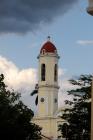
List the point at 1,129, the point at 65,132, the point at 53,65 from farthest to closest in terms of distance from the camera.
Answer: the point at 53,65 → the point at 65,132 → the point at 1,129

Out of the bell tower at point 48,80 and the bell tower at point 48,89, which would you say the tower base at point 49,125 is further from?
the bell tower at point 48,80

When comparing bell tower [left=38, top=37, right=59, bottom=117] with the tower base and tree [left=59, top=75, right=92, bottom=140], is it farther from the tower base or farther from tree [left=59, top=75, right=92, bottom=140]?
tree [left=59, top=75, right=92, bottom=140]

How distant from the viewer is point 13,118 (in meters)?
64.1

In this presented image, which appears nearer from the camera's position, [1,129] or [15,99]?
[1,129]

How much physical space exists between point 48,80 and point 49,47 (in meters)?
5.26

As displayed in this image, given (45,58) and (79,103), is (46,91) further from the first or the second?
(79,103)

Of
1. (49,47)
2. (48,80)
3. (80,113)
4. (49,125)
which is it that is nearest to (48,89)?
(48,80)

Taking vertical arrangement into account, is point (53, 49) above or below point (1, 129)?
above

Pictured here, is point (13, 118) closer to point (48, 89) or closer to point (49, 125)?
point (49, 125)

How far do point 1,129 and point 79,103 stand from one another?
10918 mm

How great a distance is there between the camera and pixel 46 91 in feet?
392

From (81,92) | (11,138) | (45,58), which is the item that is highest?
(45,58)

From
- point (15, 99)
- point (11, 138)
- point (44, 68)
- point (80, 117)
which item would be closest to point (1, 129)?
point (11, 138)

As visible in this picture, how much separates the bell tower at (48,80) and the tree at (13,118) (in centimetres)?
4605
